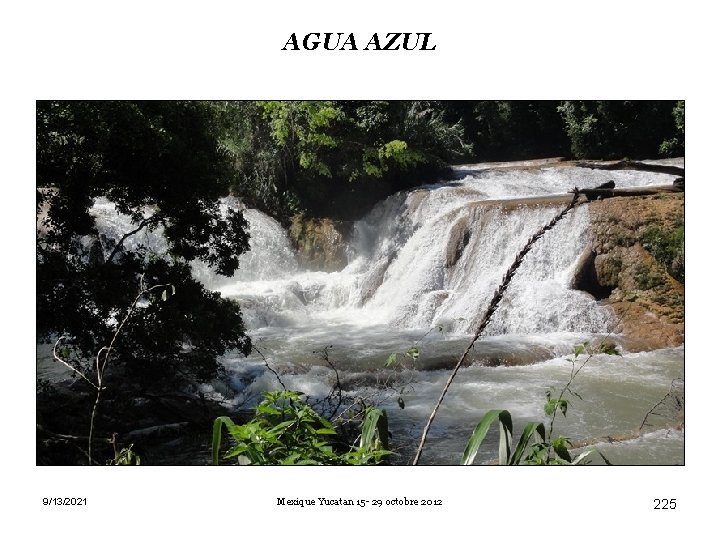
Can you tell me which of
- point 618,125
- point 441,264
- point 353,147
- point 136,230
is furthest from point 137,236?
point 618,125

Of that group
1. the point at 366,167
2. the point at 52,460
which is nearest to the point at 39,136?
the point at 52,460

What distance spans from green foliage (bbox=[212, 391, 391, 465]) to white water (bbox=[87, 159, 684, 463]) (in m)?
1.54

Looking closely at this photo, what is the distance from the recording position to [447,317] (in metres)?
4.58

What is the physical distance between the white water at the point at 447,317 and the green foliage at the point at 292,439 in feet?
5.06

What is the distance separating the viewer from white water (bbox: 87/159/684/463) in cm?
350

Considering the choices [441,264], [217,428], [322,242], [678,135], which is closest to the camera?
[217,428]

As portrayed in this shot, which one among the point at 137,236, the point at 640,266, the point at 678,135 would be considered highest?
the point at 678,135

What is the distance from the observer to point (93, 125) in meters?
3.52

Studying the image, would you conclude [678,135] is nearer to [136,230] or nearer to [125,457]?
[125,457]

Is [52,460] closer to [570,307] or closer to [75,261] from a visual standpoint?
[75,261]

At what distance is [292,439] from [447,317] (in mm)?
2938

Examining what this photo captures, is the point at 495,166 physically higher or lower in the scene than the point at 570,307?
higher
